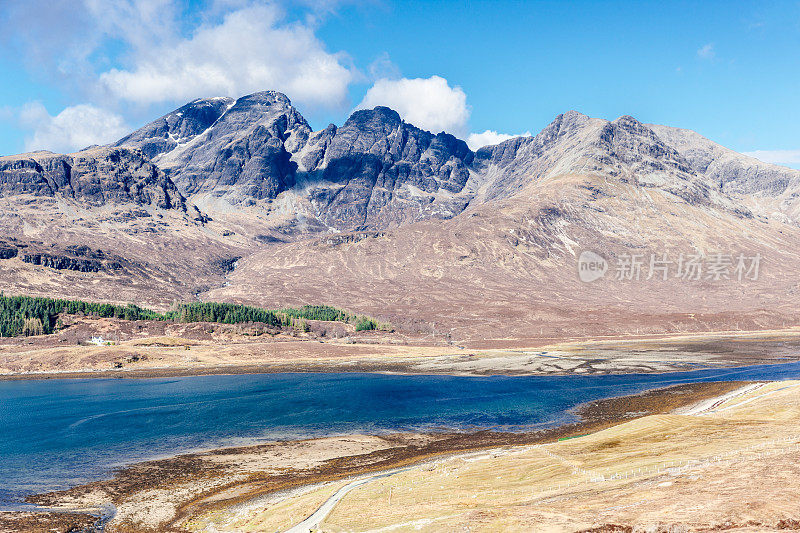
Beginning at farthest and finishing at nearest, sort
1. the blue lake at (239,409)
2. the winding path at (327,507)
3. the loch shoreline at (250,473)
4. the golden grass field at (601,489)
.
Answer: the blue lake at (239,409)
the loch shoreline at (250,473)
the winding path at (327,507)
the golden grass field at (601,489)

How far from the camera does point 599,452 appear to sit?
62.0 m

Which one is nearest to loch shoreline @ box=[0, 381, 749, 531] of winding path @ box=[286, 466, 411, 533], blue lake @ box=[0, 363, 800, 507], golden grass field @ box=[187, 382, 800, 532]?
winding path @ box=[286, 466, 411, 533]

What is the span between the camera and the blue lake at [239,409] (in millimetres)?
81000

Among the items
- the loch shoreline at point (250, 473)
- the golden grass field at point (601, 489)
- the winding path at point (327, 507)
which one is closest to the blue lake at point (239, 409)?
the loch shoreline at point (250, 473)

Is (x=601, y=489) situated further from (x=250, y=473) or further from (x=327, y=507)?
(x=250, y=473)

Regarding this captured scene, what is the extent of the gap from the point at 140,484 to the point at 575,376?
374ft

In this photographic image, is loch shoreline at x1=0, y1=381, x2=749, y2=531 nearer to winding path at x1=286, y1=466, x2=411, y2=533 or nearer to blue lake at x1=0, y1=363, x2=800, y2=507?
winding path at x1=286, y1=466, x2=411, y2=533

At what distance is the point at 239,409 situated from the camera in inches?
4429

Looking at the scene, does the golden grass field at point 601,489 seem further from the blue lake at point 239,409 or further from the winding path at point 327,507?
the blue lake at point 239,409

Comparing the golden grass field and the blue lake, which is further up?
the golden grass field

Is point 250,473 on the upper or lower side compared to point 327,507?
lower

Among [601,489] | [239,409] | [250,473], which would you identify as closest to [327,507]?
[250,473]

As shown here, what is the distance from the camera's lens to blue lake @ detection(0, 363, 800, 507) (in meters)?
81.0

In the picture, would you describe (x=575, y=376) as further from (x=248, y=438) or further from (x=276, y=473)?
(x=276, y=473)
